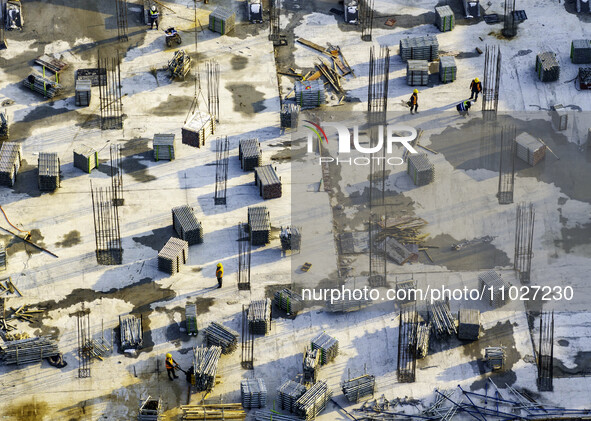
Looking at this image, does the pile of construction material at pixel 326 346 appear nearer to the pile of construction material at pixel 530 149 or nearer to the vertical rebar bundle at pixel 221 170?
the vertical rebar bundle at pixel 221 170

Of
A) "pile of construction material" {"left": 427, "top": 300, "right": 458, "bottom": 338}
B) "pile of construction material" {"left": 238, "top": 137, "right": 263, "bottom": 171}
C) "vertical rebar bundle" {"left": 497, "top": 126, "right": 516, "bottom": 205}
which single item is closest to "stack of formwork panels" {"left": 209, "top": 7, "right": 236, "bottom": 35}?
"pile of construction material" {"left": 238, "top": 137, "right": 263, "bottom": 171}

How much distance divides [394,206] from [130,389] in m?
18.2

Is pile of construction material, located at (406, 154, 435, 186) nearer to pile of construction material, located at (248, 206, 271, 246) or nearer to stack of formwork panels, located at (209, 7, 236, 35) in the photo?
pile of construction material, located at (248, 206, 271, 246)

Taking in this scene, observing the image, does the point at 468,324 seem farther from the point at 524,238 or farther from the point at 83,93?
the point at 83,93

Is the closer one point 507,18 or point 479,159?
point 479,159

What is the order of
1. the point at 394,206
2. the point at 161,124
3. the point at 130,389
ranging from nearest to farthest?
the point at 130,389 < the point at 394,206 < the point at 161,124

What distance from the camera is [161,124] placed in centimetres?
8362

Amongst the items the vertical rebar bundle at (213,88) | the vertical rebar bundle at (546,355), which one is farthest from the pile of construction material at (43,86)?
the vertical rebar bundle at (546,355)

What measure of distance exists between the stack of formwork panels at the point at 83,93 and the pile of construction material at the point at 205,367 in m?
21.3

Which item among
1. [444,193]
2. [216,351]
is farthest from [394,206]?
[216,351]

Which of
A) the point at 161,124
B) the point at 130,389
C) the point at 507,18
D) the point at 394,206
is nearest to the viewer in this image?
the point at 130,389

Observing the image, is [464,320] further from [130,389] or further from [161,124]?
[161,124]

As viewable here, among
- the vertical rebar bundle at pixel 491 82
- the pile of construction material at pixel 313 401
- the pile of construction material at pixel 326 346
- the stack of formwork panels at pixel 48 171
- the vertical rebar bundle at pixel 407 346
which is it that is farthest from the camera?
the vertical rebar bundle at pixel 491 82

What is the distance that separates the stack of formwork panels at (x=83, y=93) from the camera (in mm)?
84500
